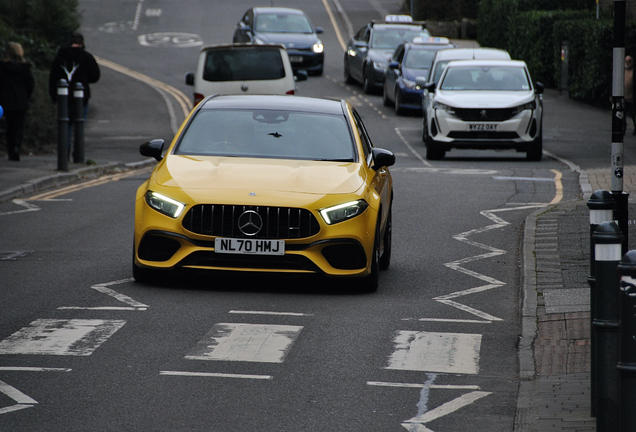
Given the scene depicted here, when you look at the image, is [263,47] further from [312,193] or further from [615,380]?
[615,380]

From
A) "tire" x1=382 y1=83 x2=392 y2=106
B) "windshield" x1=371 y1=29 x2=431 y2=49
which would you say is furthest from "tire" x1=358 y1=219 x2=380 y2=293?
"windshield" x1=371 y1=29 x2=431 y2=49

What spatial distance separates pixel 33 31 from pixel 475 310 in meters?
23.3

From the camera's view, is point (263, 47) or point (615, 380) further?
point (263, 47)

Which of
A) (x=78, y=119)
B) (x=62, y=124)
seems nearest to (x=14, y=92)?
(x=78, y=119)

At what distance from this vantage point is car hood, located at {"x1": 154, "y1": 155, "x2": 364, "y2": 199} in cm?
895

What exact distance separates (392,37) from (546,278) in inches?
1032

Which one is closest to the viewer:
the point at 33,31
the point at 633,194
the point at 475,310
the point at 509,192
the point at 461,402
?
the point at 461,402

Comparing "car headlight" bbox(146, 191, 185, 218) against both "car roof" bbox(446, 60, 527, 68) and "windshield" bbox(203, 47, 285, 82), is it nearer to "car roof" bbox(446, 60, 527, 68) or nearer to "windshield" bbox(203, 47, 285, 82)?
"windshield" bbox(203, 47, 285, 82)

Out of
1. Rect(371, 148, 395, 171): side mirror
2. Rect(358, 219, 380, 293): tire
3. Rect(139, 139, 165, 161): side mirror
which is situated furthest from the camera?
Rect(371, 148, 395, 171): side mirror

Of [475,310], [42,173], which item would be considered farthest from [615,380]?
[42,173]

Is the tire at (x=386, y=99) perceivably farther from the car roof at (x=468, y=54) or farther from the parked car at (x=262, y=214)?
the parked car at (x=262, y=214)

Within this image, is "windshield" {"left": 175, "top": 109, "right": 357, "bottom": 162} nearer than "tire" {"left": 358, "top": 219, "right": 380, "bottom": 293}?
No

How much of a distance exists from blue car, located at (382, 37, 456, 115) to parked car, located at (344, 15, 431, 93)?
1.42 m

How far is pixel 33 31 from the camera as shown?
97.2 feet
